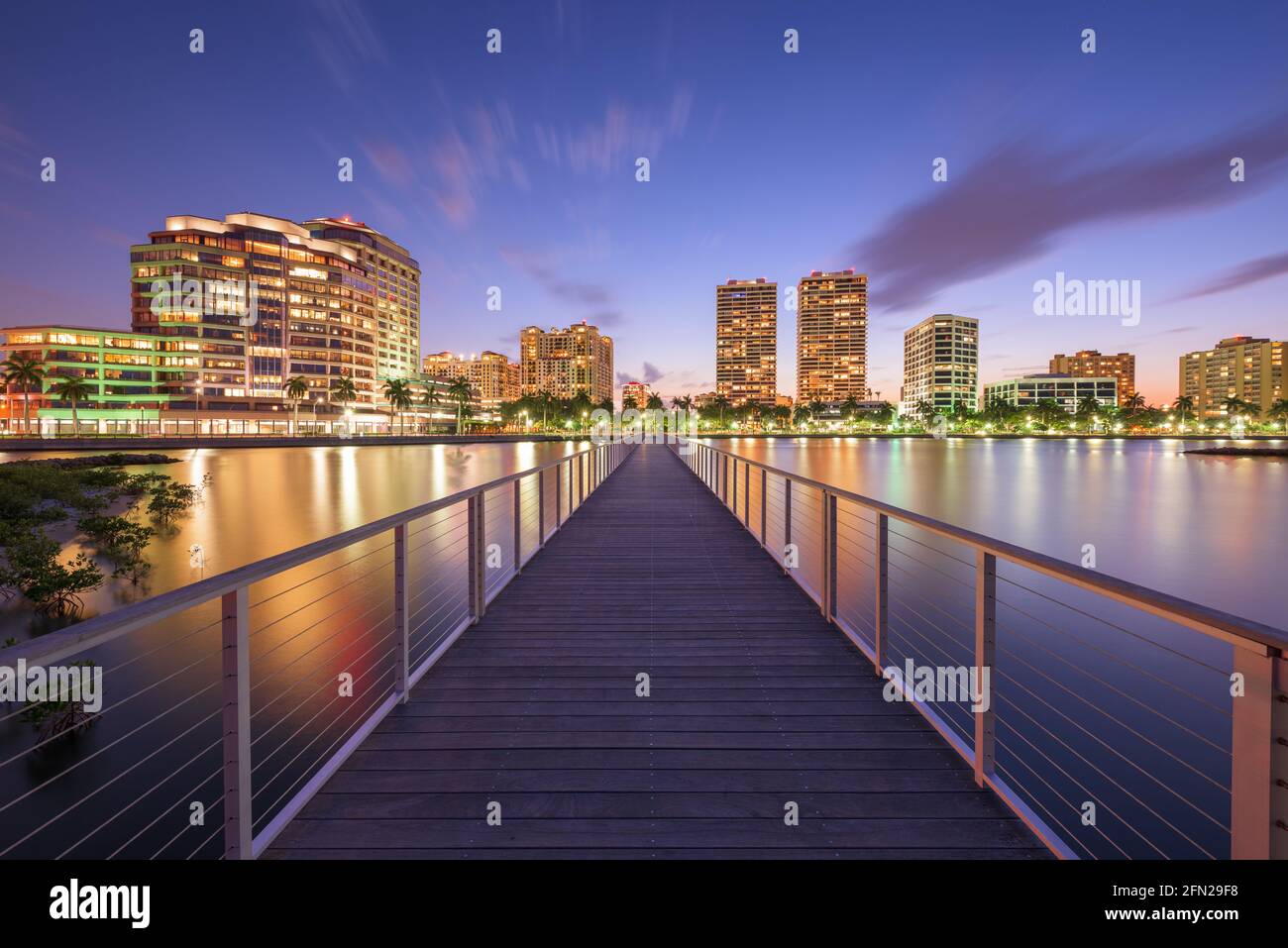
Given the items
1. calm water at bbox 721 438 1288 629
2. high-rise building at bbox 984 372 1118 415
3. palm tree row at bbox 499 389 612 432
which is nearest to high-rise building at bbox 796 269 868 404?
high-rise building at bbox 984 372 1118 415

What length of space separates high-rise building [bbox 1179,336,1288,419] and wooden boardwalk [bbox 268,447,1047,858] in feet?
629

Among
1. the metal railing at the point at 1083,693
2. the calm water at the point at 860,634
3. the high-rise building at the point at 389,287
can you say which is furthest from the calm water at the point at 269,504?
the high-rise building at the point at 389,287

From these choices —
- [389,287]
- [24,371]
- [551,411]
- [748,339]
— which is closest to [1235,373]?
[748,339]

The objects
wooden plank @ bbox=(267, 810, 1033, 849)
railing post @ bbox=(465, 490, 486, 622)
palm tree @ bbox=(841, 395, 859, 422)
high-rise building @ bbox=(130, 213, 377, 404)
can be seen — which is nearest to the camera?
wooden plank @ bbox=(267, 810, 1033, 849)

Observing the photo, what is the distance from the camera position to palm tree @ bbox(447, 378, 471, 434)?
96.9 meters

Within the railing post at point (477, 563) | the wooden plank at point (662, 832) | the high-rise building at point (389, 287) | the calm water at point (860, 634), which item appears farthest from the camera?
the high-rise building at point (389, 287)

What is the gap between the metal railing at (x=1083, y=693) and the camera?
1.57 m

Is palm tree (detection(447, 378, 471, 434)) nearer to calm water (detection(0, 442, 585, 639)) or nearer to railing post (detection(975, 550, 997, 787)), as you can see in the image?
calm water (detection(0, 442, 585, 639))

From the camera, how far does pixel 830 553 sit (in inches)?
186

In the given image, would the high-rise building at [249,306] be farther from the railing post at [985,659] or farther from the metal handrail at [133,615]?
the railing post at [985,659]

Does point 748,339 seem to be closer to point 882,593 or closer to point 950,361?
point 950,361

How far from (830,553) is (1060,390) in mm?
162608

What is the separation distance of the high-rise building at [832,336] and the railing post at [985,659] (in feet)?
582
